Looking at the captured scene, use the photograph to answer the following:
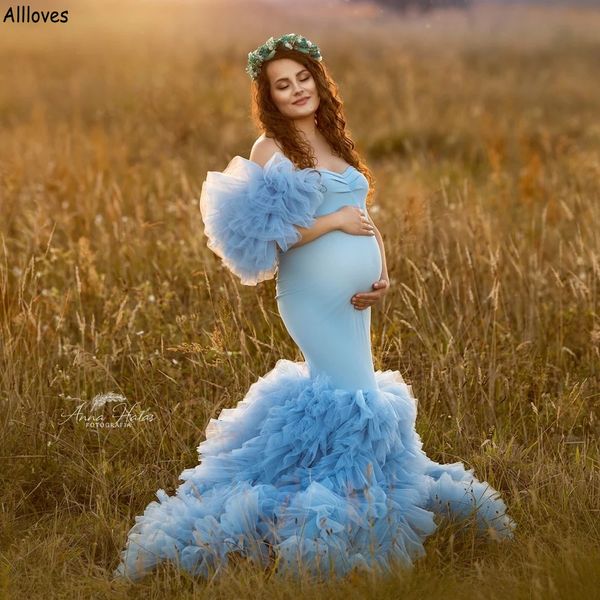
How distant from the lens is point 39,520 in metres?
3.82

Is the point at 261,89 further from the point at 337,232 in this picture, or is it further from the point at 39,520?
the point at 39,520

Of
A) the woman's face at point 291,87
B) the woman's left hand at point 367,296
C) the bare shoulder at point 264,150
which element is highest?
the woman's face at point 291,87

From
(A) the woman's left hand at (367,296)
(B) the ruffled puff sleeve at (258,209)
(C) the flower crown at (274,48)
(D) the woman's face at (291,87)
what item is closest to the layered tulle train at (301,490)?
(A) the woman's left hand at (367,296)

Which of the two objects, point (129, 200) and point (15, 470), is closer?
point (15, 470)

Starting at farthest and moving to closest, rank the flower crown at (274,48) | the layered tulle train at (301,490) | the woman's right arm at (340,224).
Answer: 1. the flower crown at (274,48)
2. the woman's right arm at (340,224)
3. the layered tulle train at (301,490)

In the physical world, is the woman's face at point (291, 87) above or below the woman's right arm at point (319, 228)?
above

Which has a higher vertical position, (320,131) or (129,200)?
(320,131)

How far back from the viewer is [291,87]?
11.0 ft

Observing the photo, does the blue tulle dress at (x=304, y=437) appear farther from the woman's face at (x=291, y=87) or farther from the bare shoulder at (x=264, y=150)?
the woman's face at (x=291, y=87)

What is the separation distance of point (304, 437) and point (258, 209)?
0.72 meters

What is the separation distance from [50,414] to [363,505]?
1709 mm

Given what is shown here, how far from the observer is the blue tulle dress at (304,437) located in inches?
126

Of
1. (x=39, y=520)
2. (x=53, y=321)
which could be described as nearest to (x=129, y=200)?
(x=53, y=321)

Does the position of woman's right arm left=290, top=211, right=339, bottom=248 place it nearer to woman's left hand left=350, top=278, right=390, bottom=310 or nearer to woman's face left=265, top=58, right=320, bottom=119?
woman's left hand left=350, top=278, right=390, bottom=310
